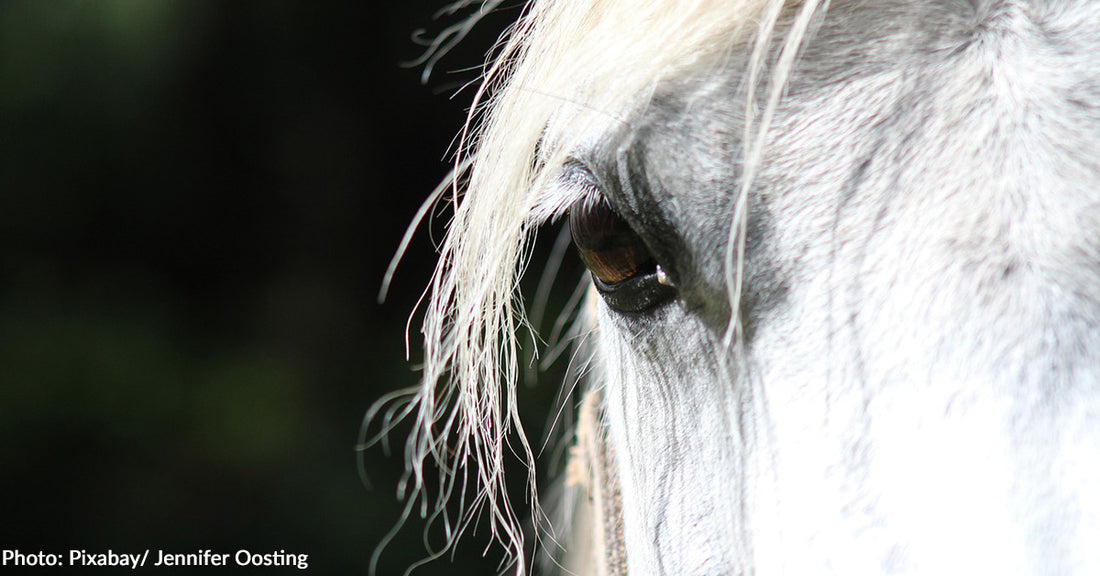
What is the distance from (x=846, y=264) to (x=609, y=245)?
17 centimetres

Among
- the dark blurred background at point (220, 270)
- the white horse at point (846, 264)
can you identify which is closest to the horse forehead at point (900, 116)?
the white horse at point (846, 264)

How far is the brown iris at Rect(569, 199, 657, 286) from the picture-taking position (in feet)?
1.93

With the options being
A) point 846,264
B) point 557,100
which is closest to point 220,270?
point 557,100

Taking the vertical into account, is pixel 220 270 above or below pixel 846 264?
above

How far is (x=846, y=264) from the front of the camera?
47cm

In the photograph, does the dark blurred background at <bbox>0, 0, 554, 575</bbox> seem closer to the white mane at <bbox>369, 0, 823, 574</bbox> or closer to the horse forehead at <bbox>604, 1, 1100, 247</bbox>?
the white mane at <bbox>369, 0, 823, 574</bbox>

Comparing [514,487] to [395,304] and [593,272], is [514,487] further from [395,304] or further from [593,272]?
[593,272]

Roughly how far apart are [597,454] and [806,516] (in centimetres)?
52

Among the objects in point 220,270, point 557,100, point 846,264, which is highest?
point 220,270

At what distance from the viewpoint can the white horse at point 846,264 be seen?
399 mm

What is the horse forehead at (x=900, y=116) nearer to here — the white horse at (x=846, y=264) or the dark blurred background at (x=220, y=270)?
the white horse at (x=846, y=264)

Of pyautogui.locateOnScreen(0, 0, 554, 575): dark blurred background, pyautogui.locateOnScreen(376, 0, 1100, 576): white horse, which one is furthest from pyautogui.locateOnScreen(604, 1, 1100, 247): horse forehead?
pyautogui.locateOnScreen(0, 0, 554, 575): dark blurred background

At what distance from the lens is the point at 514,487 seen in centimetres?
238

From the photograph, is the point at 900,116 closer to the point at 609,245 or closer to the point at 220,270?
the point at 609,245
